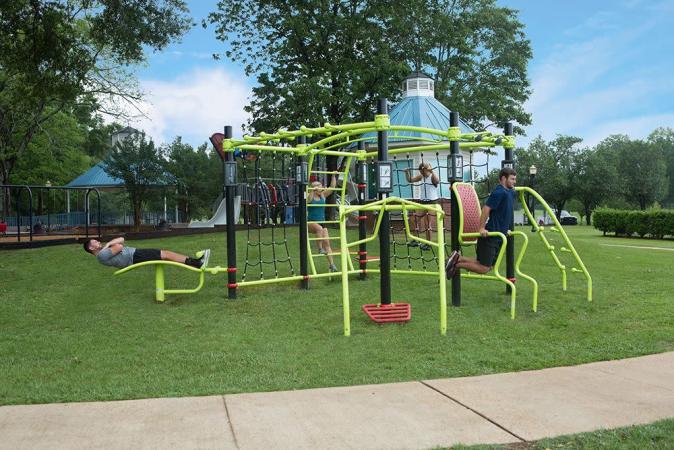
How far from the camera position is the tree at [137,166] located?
29281 mm

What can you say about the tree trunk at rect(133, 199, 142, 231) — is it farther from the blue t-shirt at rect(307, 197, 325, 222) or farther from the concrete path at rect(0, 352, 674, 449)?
the concrete path at rect(0, 352, 674, 449)

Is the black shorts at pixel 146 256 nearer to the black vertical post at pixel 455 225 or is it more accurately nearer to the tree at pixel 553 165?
the black vertical post at pixel 455 225

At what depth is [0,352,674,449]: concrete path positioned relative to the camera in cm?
388

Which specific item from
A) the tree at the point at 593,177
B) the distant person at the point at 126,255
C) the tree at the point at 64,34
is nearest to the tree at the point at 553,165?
the tree at the point at 593,177

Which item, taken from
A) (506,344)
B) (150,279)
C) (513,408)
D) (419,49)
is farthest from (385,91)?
(513,408)

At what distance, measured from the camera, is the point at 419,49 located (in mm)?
28625

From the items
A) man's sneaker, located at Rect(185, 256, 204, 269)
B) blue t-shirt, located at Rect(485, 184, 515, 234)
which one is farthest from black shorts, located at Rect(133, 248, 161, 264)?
blue t-shirt, located at Rect(485, 184, 515, 234)

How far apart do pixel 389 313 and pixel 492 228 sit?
6.05 ft

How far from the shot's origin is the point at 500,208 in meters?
8.05

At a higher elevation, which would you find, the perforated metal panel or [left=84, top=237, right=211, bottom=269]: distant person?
the perforated metal panel

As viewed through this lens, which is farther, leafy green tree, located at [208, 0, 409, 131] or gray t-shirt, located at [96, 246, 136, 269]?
leafy green tree, located at [208, 0, 409, 131]

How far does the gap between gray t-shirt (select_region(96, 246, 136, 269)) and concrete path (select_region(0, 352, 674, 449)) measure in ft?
15.3

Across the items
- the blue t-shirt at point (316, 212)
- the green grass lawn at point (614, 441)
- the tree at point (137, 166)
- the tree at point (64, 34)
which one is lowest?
the green grass lawn at point (614, 441)

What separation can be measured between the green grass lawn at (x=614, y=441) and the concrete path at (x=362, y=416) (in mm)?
107
